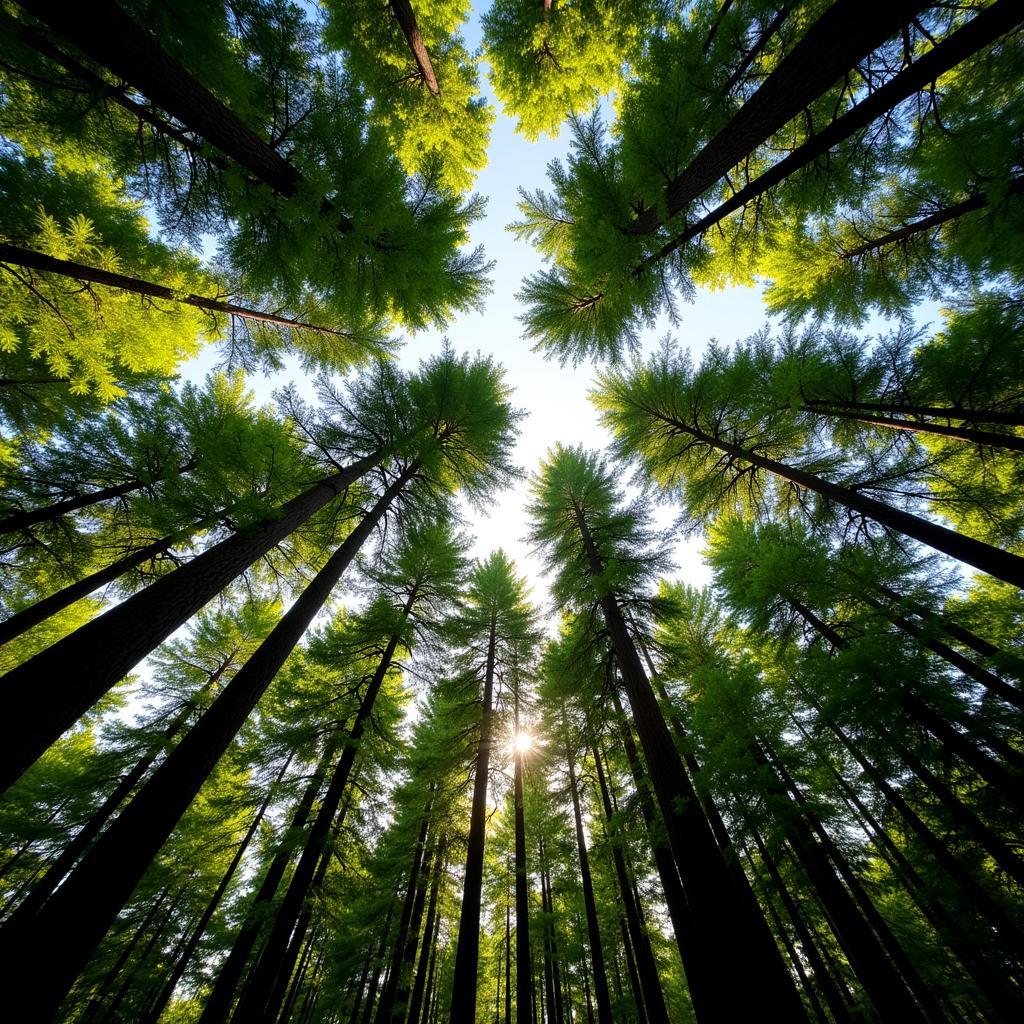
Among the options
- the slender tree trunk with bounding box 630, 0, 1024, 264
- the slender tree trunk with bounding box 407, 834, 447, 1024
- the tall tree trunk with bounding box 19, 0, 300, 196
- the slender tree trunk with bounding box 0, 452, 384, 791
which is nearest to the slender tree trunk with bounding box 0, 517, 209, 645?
the slender tree trunk with bounding box 0, 452, 384, 791

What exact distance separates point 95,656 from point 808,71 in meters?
7.47

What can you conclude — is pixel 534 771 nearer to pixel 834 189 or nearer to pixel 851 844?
pixel 851 844

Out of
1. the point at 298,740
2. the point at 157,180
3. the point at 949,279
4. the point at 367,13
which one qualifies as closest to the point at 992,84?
the point at 949,279

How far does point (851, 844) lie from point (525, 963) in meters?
7.23

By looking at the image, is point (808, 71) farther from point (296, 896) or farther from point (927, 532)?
point (296, 896)

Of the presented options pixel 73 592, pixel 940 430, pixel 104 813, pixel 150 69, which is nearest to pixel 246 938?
pixel 104 813

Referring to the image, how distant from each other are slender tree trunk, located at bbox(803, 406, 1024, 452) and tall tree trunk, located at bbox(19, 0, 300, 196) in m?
8.72

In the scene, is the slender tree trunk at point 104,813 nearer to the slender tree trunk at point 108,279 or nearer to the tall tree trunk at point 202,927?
the tall tree trunk at point 202,927

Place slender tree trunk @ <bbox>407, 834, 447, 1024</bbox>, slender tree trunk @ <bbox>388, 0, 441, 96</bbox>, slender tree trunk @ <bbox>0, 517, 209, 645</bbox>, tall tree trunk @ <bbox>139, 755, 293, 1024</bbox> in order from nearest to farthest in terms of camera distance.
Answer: slender tree trunk @ <bbox>388, 0, 441, 96</bbox> < slender tree trunk @ <bbox>0, 517, 209, 645</bbox> < slender tree trunk @ <bbox>407, 834, 447, 1024</bbox> < tall tree trunk @ <bbox>139, 755, 293, 1024</bbox>

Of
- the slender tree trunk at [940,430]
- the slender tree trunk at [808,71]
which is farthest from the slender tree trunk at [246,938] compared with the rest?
the slender tree trunk at [940,430]

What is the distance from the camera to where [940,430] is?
5953 millimetres

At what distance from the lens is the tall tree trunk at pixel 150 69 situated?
299 cm

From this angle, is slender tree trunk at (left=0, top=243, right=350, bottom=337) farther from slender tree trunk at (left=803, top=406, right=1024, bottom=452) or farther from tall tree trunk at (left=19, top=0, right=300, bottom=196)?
slender tree trunk at (left=803, top=406, right=1024, bottom=452)

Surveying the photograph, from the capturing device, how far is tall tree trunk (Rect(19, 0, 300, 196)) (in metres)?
2.99
